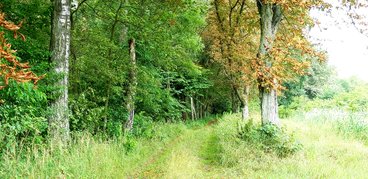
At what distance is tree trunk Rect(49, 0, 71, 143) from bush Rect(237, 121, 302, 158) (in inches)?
211

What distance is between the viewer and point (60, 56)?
699 cm

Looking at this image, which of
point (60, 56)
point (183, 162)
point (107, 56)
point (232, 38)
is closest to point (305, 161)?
point (183, 162)

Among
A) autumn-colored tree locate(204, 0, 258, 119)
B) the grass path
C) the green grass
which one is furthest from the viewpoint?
autumn-colored tree locate(204, 0, 258, 119)

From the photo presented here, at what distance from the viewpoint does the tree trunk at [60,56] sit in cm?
694

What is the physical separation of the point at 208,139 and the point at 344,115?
654 cm

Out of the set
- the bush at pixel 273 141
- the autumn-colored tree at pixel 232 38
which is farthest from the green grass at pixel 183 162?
the autumn-colored tree at pixel 232 38

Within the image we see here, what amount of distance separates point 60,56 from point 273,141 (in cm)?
631

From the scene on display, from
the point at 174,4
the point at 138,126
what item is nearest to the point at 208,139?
the point at 138,126

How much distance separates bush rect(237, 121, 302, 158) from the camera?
333 inches

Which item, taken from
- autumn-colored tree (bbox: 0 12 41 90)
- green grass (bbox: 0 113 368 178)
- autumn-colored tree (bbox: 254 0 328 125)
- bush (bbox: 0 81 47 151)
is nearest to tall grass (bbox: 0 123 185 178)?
green grass (bbox: 0 113 368 178)

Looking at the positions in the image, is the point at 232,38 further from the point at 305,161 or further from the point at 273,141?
the point at 305,161

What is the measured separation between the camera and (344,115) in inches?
548

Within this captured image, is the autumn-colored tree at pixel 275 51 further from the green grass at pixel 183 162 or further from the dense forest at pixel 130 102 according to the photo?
the green grass at pixel 183 162

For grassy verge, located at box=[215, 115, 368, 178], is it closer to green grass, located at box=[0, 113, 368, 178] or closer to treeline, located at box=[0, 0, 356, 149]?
green grass, located at box=[0, 113, 368, 178]
